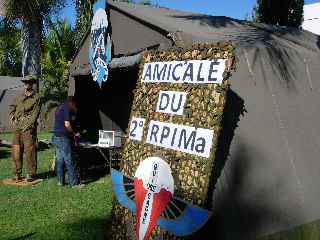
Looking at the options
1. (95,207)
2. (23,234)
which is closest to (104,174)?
(95,207)

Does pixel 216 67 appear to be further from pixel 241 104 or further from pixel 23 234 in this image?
pixel 23 234

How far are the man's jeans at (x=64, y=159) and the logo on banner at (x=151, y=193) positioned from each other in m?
4.00

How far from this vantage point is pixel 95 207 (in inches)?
280

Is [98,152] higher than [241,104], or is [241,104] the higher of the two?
[241,104]

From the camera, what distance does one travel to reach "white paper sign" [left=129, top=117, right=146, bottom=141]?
4.95 m

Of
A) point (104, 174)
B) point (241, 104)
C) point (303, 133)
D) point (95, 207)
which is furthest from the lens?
point (104, 174)


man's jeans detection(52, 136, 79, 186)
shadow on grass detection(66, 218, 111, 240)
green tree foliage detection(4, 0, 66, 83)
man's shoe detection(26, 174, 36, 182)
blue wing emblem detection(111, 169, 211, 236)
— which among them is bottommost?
man's shoe detection(26, 174, 36, 182)

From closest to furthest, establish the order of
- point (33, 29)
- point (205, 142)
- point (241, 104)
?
point (205, 142) < point (241, 104) < point (33, 29)

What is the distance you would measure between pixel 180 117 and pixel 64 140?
4.49 m

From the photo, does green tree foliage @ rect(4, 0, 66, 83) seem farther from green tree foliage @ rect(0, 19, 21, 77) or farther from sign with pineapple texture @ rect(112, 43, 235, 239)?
green tree foliage @ rect(0, 19, 21, 77)

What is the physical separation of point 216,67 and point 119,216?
2016 millimetres

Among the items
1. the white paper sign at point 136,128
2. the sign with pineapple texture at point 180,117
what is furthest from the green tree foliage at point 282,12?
the white paper sign at point 136,128

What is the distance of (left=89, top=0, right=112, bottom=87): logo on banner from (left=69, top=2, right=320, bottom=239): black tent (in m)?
0.88

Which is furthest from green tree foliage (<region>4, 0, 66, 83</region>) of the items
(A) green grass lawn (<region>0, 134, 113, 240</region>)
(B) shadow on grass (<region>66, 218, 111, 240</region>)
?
(B) shadow on grass (<region>66, 218, 111, 240</region>)
